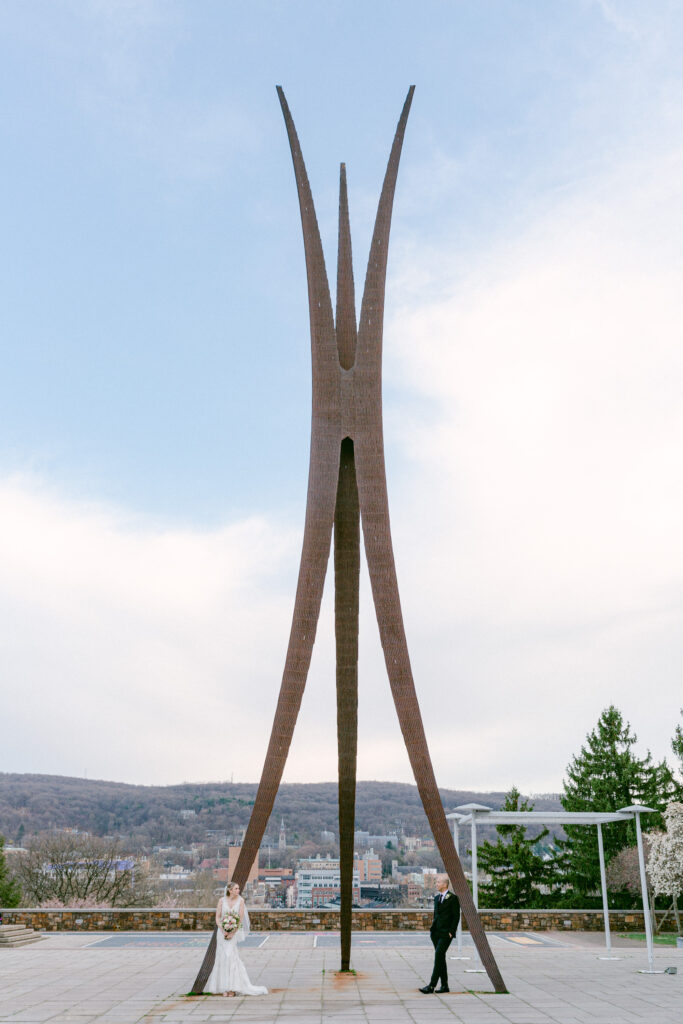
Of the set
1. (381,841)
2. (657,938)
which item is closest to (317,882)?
(381,841)

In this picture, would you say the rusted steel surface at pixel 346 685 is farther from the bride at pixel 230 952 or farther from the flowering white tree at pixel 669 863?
the flowering white tree at pixel 669 863

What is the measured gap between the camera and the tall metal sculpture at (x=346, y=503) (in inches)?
313

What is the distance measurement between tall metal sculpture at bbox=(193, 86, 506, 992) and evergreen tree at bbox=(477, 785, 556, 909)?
15.1 m

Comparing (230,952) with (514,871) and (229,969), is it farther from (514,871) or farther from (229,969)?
(514,871)

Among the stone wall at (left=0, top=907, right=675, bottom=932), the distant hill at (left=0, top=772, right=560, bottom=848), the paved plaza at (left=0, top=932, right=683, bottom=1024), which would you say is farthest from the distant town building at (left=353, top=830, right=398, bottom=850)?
the paved plaza at (left=0, top=932, right=683, bottom=1024)

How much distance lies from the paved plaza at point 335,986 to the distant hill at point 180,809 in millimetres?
23570

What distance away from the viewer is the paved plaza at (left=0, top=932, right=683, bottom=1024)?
6.33 metres

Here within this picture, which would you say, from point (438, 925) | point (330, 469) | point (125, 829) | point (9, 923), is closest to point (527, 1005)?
point (438, 925)

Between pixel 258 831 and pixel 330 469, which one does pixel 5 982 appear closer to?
pixel 258 831

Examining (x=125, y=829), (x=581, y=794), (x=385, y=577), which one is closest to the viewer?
(x=385, y=577)

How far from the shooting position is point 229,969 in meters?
7.29

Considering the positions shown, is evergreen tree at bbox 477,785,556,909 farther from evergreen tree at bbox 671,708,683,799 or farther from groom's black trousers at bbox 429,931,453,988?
groom's black trousers at bbox 429,931,453,988

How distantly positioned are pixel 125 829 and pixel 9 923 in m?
27.8

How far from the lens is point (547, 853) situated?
2373 cm
